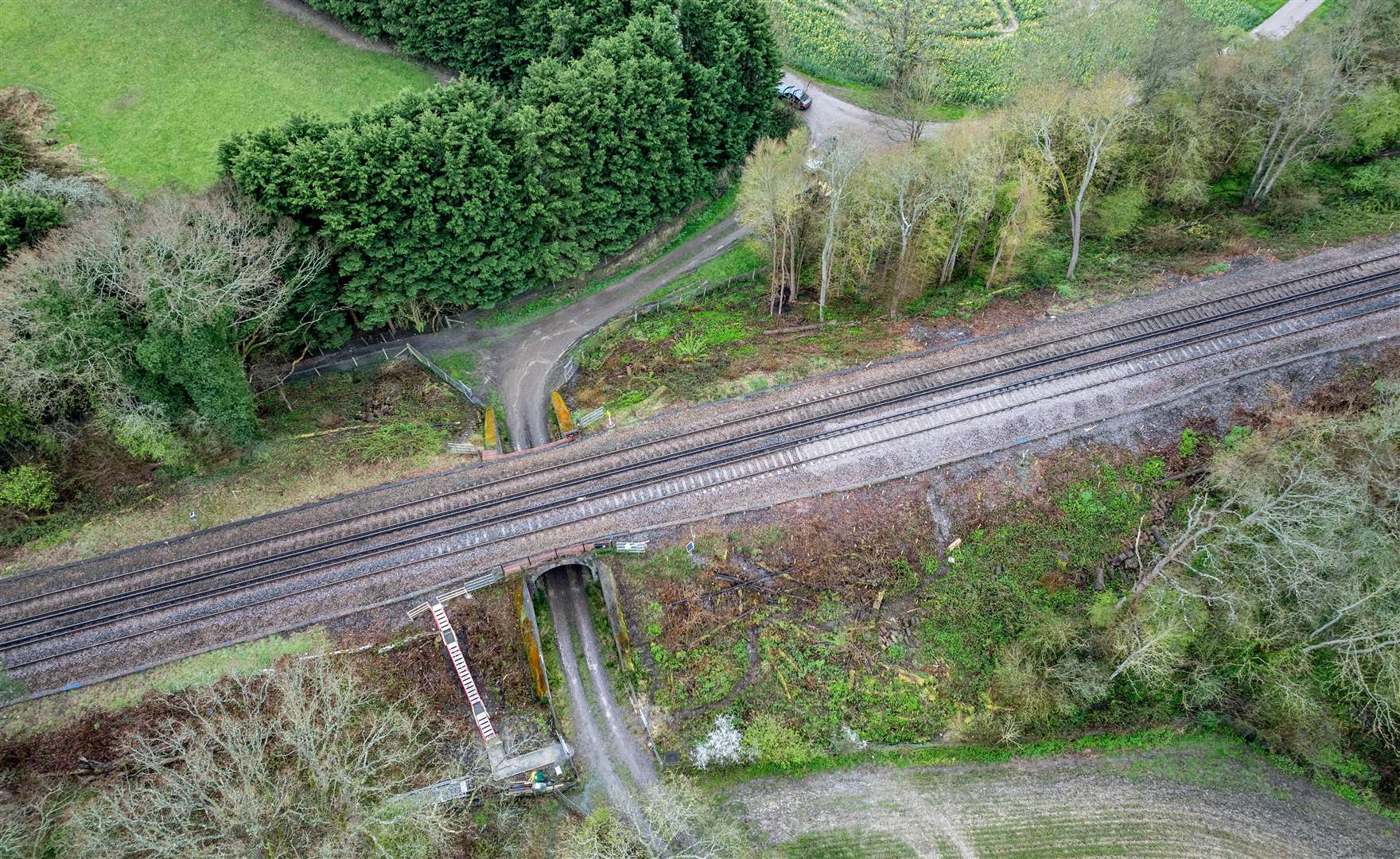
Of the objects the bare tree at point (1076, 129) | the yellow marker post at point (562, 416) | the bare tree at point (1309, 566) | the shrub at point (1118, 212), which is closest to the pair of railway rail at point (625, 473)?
the yellow marker post at point (562, 416)

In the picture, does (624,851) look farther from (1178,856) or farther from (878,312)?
(878,312)

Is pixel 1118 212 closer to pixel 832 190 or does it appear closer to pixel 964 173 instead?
pixel 964 173

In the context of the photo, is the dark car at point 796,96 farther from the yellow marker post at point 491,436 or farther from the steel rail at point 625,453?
the yellow marker post at point 491,436

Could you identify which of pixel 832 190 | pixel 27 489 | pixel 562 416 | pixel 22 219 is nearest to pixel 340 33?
→ pixel 22 219

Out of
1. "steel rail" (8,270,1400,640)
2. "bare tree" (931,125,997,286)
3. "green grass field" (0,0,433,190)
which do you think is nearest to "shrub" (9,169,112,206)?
"green grass field" (0,0,433,190)

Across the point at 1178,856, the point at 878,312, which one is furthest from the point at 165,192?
the point at 1178,856

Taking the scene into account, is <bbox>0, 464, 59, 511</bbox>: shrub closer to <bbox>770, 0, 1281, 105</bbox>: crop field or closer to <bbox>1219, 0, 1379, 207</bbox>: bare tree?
<bbox>770, 0, 1281, 105</bbox>: crop field
